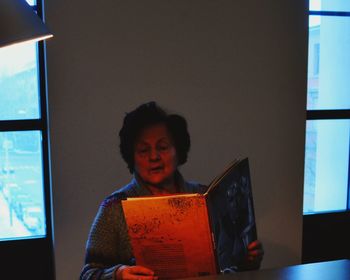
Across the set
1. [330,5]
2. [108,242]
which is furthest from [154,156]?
[330,5]

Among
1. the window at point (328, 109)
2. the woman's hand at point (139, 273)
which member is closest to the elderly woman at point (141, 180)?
the woman's hand at point (139, 273)

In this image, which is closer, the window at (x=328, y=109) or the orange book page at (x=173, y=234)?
the orange book page at (x=173, y=234)

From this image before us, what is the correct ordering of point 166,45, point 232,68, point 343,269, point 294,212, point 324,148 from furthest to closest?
1. point 324,148
2. point 294,212
3. point 232,68
4. point 166,45
5. point 343,269

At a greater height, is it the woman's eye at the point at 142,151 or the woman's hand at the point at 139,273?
the woman's eye at the point at 142,151

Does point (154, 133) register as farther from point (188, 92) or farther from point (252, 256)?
point (188, 92)

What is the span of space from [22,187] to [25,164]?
12 centimetres

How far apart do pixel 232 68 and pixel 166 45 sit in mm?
372

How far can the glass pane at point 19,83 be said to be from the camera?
181 centimetres

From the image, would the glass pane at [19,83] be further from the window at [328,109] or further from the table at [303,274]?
the window at [328,109]

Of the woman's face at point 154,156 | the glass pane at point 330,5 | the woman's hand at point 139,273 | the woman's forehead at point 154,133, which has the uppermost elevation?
the glass pane at point 330,5

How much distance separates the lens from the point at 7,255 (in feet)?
6.20

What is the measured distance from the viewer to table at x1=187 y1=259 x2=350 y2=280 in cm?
75

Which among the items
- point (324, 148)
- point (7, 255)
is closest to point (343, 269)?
point (7, 255)

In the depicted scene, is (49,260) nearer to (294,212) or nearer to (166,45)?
(166,45)
